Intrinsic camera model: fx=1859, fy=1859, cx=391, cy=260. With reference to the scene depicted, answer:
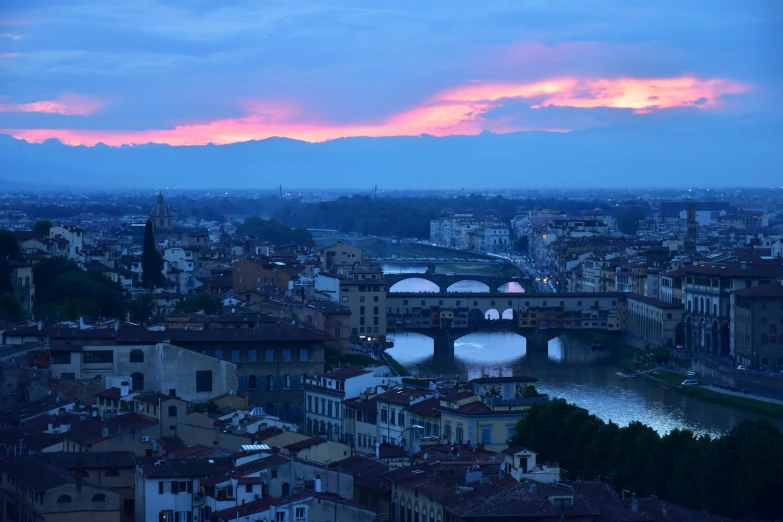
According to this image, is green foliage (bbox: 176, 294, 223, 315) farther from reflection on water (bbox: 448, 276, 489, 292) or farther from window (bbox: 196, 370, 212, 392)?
reflection on water (bbox: 448, 276, 489, 292)

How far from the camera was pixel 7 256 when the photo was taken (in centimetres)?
3128

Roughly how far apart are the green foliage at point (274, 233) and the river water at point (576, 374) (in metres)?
36.3

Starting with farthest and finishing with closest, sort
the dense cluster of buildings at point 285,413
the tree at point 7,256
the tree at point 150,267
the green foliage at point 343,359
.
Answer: the tree at point 150,267 → the tree at point 7,256 → the green foliage at point 343,359 → the dense cluster of buildings at point 285,413

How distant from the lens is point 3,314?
2583 centimetres

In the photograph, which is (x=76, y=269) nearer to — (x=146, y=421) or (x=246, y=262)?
(x=246, y=262)

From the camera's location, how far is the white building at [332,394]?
19.2 m

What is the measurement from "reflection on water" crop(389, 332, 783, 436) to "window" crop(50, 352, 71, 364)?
6.86m

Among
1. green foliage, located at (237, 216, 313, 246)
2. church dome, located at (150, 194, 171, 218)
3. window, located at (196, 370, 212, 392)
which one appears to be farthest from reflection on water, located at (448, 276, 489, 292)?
window, located at (196, 370, 212, 392)

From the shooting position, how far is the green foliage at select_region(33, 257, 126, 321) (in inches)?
1113

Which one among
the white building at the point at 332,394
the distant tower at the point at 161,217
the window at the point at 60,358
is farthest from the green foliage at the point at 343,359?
the distant tower at the point at 161,217

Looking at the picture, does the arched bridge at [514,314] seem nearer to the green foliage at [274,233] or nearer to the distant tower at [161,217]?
the distant tower at [161,217]

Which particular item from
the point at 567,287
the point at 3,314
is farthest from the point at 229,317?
the point at 567,287

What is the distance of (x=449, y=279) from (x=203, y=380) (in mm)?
33612

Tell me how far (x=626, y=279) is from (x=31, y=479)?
3143 centimetres
